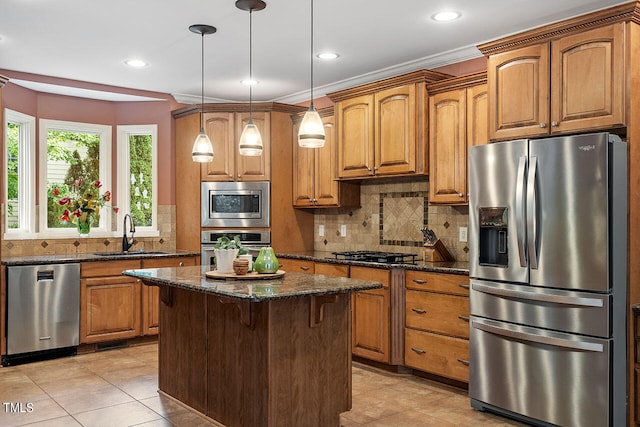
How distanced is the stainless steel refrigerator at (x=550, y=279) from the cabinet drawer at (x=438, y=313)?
12.5 inches

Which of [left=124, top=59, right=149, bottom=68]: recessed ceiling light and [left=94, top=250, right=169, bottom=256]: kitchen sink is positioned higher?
[left=124, top=59, right=149, bottom=68]: recessed ceiling light

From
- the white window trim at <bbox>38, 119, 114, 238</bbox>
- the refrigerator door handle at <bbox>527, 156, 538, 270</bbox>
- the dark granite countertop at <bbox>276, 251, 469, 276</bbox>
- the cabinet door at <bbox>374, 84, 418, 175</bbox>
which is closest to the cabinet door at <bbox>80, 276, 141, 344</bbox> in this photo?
the white window trim at <bbox>38, 119, 114, 238</bbox>

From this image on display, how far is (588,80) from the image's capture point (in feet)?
10.6

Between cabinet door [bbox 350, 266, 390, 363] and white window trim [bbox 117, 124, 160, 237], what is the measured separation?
Answer: 2497 millimetres

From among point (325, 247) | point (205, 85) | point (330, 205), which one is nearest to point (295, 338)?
point (330, 205)

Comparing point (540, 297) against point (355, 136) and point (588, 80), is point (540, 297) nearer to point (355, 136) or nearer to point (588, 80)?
point (588, 80)

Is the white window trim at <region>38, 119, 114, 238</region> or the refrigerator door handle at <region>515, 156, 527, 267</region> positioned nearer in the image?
the refrigerator door handle at <region>515, 156, 527, 267</region>

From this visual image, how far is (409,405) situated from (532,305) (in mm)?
1076

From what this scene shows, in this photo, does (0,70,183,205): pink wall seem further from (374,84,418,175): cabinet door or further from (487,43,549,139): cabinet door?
(487,43,549,139): cabinet door

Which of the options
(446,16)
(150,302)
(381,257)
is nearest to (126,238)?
(150,302)

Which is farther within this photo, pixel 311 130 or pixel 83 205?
pixel 83 205

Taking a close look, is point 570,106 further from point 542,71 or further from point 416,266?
point 416,266

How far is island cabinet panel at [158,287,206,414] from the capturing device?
356cm

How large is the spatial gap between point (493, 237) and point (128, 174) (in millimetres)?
4065
